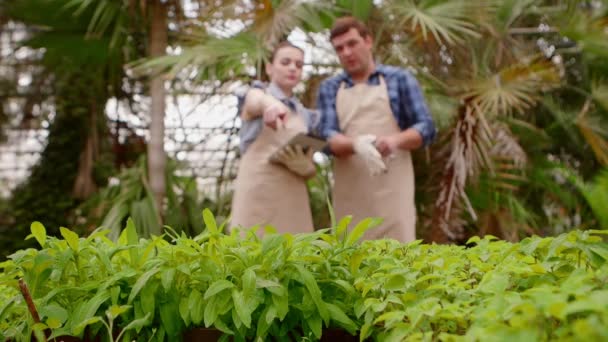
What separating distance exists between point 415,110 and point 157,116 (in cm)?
237

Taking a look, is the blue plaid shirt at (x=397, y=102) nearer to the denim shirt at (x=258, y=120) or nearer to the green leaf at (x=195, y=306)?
the denim shirt at (x=258, y=120)

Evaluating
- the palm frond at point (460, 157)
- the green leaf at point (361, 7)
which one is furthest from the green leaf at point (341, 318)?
the green leaf at point (361, 7)

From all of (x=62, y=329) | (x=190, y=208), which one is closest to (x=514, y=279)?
(x=62, y=329)

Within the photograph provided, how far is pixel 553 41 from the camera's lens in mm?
5586

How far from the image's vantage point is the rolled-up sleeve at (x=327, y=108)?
282 cm

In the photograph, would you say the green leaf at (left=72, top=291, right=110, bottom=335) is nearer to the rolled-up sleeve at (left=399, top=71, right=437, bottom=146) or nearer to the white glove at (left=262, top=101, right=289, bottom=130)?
the white glove at (left=262, top=101, right=289, bottom=130)

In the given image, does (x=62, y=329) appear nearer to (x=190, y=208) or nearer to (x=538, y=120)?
(x=190, y=208)

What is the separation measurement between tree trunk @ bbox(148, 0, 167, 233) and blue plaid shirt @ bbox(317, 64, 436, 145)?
76.4 inches

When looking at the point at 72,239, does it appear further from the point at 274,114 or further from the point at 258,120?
the point at 258,120

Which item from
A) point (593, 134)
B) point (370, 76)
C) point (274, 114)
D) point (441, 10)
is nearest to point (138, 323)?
point (274, 114)

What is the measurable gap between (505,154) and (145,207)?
210 centimetres

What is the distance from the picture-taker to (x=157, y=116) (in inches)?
185

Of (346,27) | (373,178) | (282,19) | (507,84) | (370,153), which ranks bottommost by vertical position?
(373,178)

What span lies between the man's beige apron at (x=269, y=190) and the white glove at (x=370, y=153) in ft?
0.90
